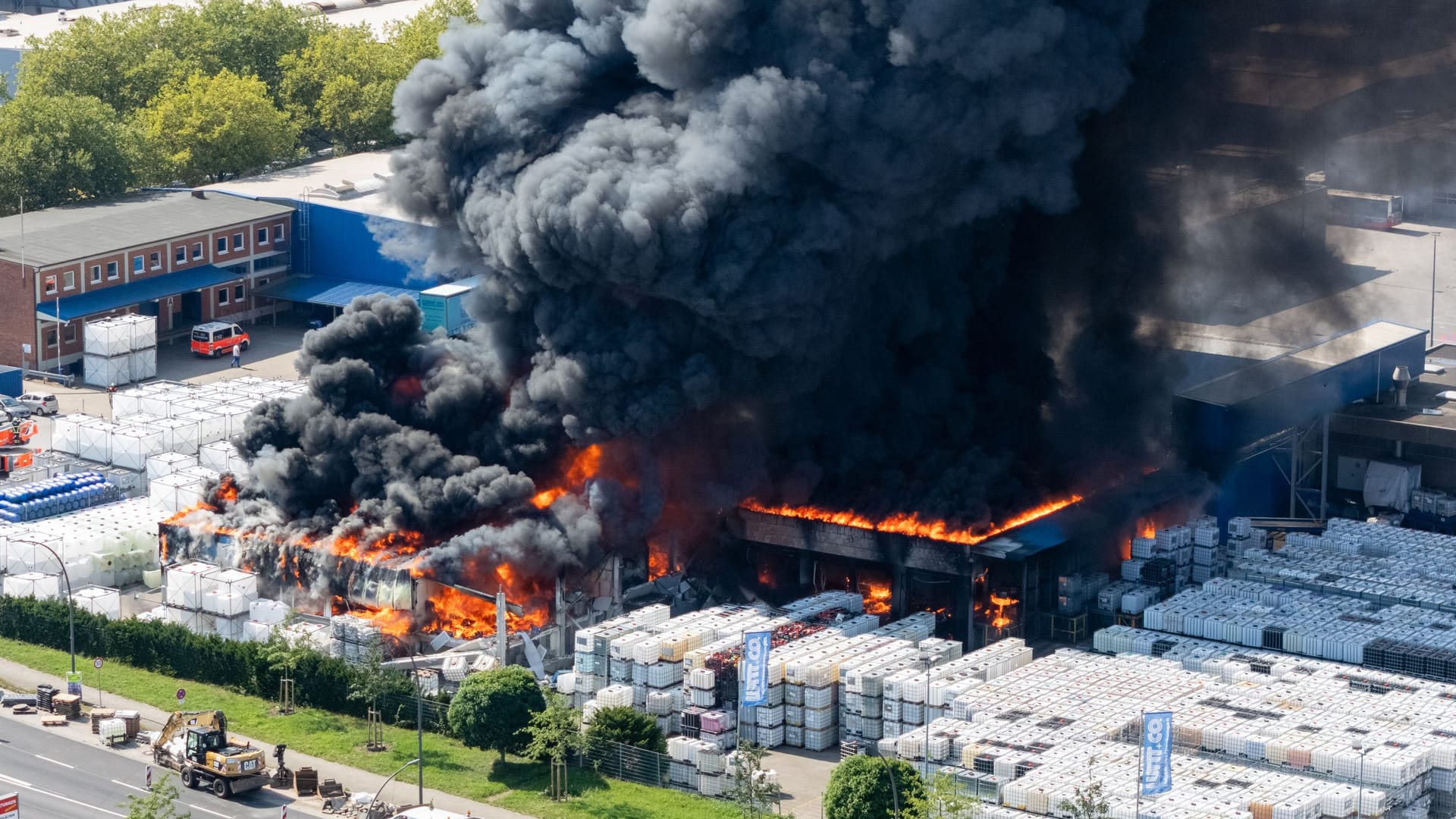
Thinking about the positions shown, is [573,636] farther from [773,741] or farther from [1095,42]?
[1095,42]

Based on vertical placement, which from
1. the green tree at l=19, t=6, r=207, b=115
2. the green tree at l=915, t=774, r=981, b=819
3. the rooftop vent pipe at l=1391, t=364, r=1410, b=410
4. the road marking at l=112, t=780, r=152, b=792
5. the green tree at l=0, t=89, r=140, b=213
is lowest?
the road marking at l=112, t=780, r=152, b=792

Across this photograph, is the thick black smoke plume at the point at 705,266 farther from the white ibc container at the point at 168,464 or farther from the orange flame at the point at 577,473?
the white ibc container at the point at 168,464

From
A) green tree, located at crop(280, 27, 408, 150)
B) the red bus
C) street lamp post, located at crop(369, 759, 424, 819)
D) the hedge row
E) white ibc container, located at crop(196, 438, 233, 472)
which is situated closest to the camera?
street lamp post, located at crop(369, 759, 424, 819)

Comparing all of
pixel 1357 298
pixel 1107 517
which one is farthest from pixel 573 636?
pixel 1357 298

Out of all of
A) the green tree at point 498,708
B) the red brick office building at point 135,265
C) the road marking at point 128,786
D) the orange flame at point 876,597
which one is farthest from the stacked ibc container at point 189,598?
the red brick office building at point 135,265

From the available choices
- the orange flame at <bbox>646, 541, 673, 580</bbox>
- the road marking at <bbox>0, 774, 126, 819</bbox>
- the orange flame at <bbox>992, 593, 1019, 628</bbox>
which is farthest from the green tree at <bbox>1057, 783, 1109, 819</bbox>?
the orange flame at <bbox>646, 541, 673, 580</bbox>

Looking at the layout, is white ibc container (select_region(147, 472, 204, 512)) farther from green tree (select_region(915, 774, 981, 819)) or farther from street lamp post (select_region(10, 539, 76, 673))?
green tree (select_region(915, 774, 981, 819))
